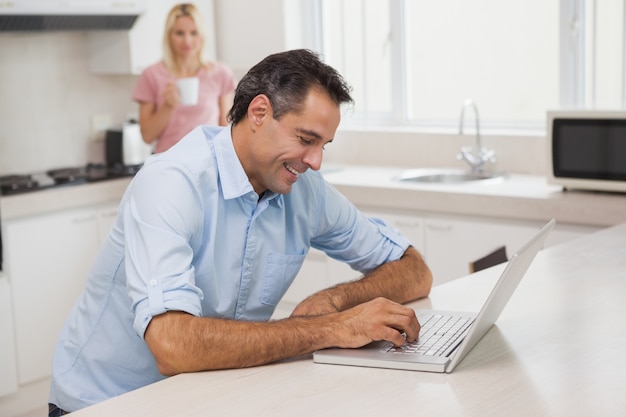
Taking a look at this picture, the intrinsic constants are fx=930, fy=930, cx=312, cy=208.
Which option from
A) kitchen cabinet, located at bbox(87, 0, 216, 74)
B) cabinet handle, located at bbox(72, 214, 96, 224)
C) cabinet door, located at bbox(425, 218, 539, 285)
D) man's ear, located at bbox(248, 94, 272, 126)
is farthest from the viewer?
kitchen cabinet, located at bbox(87, 0, 216, 74)

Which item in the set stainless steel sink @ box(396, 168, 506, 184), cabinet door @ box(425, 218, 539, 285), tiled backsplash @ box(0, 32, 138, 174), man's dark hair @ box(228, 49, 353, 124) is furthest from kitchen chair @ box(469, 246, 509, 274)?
tiled backsplash @ box(0, 32, 138, 174)

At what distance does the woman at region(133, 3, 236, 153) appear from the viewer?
4.36m

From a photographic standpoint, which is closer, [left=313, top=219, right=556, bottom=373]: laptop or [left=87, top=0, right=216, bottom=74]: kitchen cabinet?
[left=313, top=219, right=556, bottom=373]: laptop

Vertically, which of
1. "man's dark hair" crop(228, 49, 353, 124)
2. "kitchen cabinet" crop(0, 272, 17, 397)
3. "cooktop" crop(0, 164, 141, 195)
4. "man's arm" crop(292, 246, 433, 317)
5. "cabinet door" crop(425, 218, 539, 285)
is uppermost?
"man's dark hair" crop(228, 49, 353, 124)

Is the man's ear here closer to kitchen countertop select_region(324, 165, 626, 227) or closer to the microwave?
kitchen countertop select_region(324, 165, 626, 227)

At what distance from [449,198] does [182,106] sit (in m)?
1.48

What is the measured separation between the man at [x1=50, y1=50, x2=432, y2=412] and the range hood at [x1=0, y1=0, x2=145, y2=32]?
2.57 metres

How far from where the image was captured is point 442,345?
177 cm

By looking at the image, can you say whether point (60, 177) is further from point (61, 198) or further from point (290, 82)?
point (290, 82)

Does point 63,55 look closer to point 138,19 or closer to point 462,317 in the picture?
point 138,19

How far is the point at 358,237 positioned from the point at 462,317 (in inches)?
15.7

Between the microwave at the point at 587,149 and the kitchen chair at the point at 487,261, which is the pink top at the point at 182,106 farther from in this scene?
the kitchen chair at the point at 487,261

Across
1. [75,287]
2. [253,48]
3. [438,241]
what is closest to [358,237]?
[438,241]

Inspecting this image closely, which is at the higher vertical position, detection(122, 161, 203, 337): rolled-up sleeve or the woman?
the woman
